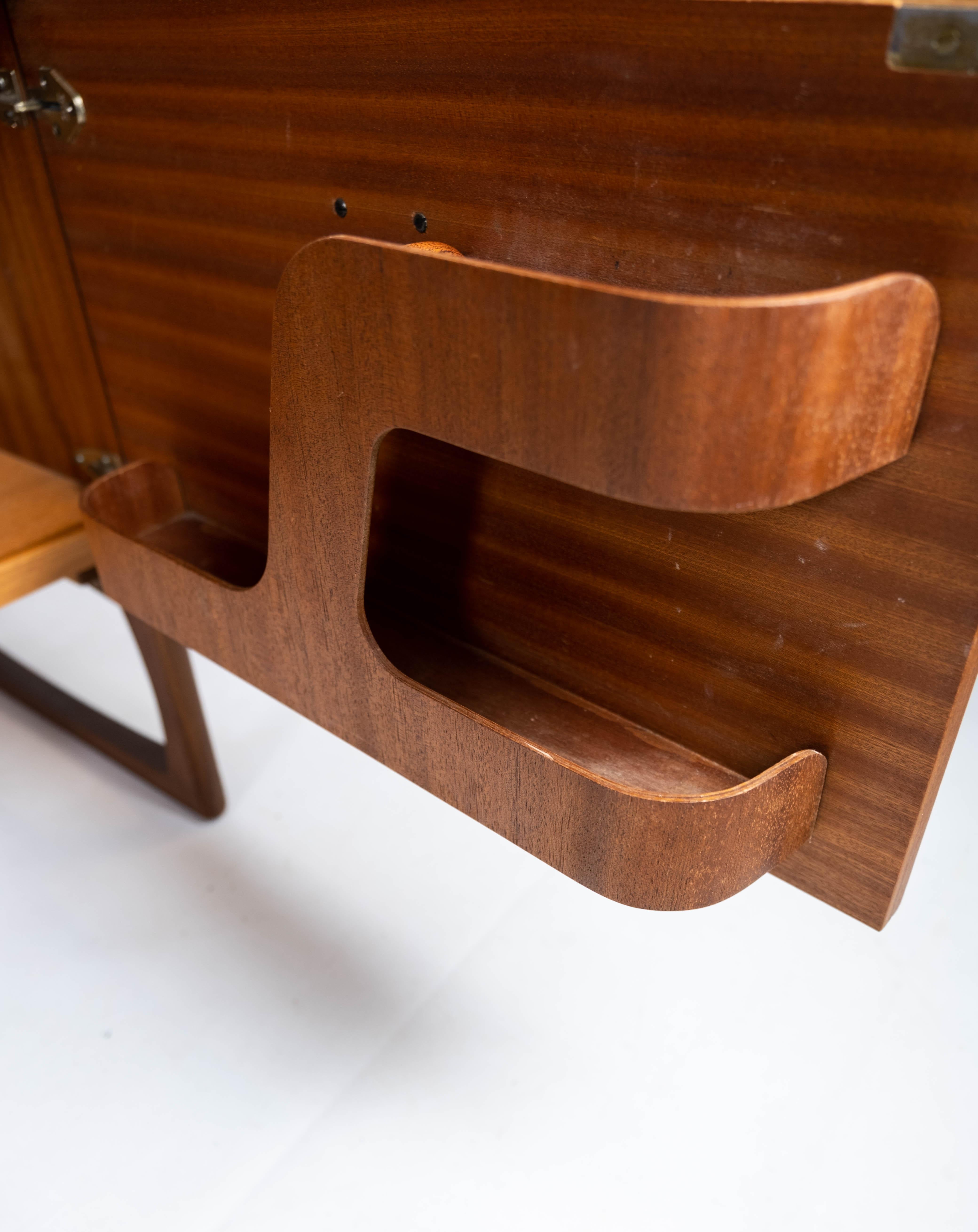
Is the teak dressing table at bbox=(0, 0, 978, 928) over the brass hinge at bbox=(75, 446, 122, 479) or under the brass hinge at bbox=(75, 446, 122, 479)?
over

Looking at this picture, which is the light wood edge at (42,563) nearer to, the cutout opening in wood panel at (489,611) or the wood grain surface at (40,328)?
the wood grain surface at (40,328)

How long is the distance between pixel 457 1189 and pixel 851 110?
689mm

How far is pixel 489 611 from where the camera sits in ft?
1.87

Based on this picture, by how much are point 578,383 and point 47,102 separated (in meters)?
0.48

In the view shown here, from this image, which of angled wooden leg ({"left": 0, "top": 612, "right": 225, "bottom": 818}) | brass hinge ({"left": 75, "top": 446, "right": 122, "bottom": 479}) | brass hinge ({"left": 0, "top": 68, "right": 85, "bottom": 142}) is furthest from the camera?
angled wooden leg ({"left": 0, "top": 612, "right": 225, "bottom": 818})

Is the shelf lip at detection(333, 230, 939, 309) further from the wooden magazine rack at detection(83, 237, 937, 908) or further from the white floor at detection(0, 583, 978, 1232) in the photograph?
the white floor at detection(0, 583, 978, 1232)

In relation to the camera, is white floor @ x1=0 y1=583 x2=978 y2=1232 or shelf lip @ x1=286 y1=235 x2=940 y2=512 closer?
shelf lip @ x1=286 y1=235 x2=940 y2=512

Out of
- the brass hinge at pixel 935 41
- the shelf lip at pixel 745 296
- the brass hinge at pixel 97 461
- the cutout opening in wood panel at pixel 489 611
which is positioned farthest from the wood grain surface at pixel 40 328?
the brass hinge at pixel 935 41

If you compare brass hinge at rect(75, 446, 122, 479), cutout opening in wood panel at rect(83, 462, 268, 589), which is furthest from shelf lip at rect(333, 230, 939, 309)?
brass hinge at rect(75, 446, 122, 479)

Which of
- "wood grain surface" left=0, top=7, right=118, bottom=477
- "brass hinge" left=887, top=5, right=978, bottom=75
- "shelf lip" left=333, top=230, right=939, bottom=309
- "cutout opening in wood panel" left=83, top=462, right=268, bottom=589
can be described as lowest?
"cutout opening in wood panel" left=83, top=462, right=268, bottom=589

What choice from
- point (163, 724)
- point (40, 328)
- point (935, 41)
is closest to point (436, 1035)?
point (163, 724)

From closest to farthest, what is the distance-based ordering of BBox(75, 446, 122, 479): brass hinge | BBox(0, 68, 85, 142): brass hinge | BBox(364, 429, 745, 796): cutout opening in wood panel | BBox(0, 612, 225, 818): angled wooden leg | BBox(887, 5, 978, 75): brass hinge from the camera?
1. BBox(887, 5, 978, 75): brass hinge
2. BBox(364, 429, 745, 796): cutout opening in wood panel
3. BBox(0, 68, 85, 142): brass hinge
4. BBox(75, 446, 122, 479): brass hinge
5. BBox(0, 612, 225, 818): angled wooden leg

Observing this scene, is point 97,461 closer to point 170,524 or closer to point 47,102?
point 170,524

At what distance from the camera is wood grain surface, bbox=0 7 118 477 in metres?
0.70
